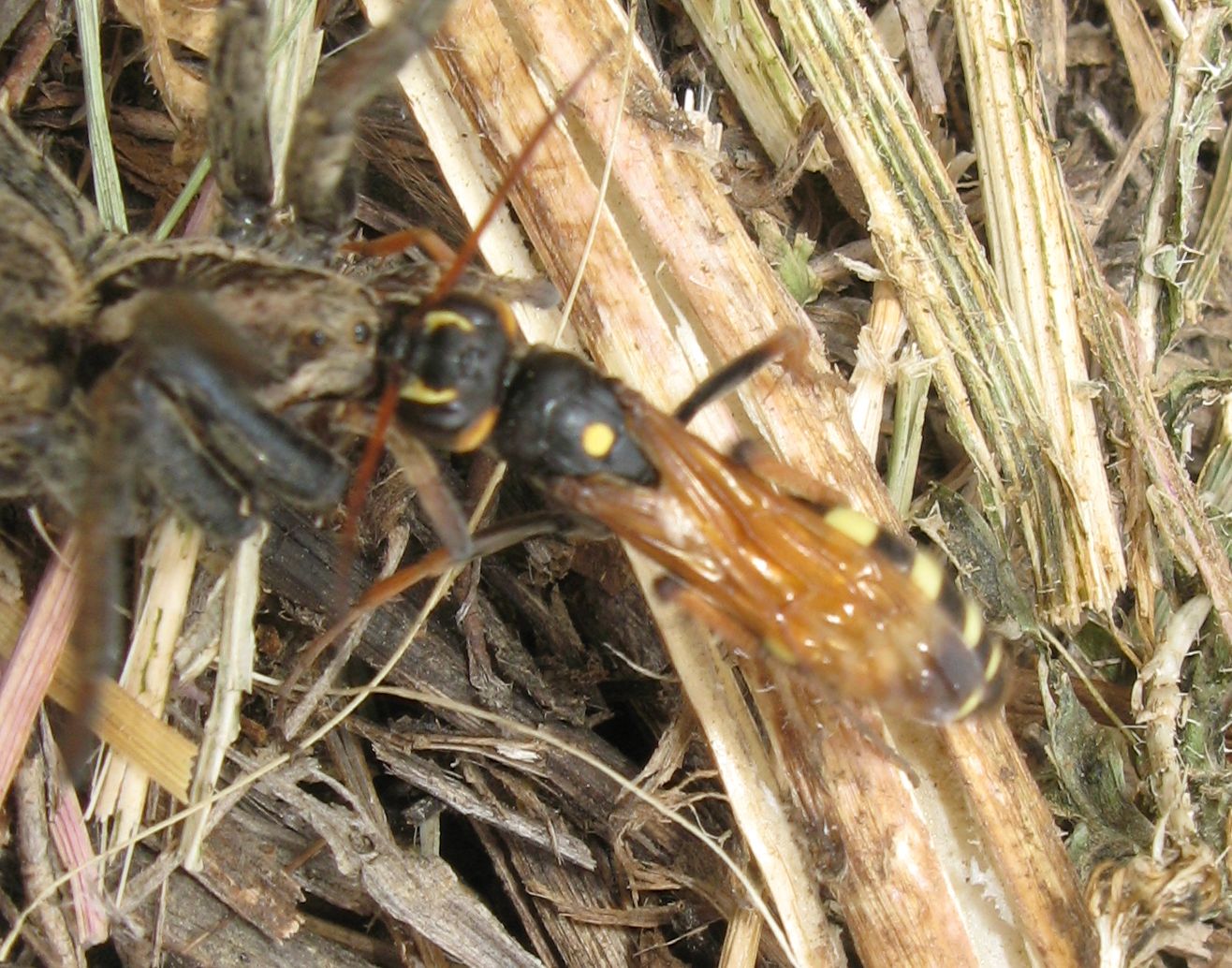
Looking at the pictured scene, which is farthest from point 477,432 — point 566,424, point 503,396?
point 566,424

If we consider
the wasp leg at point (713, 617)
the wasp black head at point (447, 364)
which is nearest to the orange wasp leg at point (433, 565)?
the wasp black head at point (447, 364)

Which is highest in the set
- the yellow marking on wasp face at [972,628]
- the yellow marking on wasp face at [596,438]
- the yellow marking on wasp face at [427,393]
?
the yellow marking on wasp face at [427,393]

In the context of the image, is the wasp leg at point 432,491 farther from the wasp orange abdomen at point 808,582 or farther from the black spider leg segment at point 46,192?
the black spider leg segment at point 46,192

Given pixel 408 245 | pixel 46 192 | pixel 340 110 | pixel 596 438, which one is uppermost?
pixel 46 192

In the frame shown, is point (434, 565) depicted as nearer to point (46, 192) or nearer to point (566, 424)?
point (566, 424)

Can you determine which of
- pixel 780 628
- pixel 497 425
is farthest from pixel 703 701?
pixel 497 425

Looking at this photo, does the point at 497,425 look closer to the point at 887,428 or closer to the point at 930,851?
the point at 887,428
